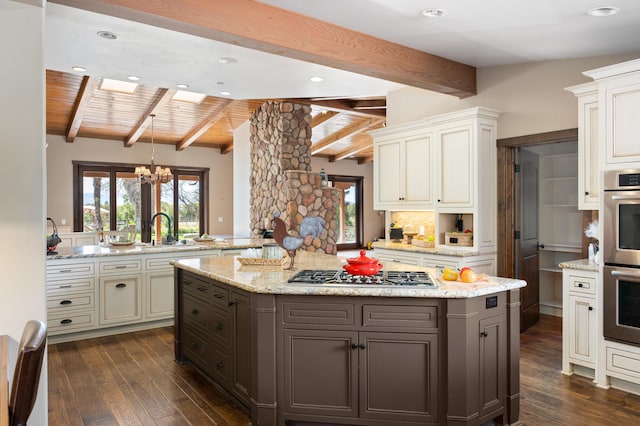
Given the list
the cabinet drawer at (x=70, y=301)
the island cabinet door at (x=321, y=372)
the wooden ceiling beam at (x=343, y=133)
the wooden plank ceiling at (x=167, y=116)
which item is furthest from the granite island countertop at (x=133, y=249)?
the wooden ceiling beam at (x=343, y=133)

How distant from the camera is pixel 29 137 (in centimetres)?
229

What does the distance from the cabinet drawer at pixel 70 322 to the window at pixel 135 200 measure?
16.0 feet

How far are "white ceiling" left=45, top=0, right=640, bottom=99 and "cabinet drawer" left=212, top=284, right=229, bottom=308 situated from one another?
206 cm

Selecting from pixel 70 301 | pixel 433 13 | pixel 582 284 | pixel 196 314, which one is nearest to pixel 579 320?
pixel 582 284

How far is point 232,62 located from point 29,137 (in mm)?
2441

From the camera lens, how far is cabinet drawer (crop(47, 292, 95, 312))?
173 inches

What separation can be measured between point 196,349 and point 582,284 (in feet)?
10.5

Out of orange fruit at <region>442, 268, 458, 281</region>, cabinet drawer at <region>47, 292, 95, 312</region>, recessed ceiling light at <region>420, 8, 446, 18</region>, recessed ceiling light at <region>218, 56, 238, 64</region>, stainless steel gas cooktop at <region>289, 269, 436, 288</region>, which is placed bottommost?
cabinet drawer at <region>47, 292, 95, 312</region>

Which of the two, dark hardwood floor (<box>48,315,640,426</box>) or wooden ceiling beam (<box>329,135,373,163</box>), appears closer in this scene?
dark hardwood floor (<box>48,315,640,426</box>)

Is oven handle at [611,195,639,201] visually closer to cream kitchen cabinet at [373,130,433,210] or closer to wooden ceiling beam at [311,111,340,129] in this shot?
cream kitchen cabinet at [373,130,433,210]

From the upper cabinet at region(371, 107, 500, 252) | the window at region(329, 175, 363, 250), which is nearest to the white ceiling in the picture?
the upper cabinet at region(371, 107, 500, 252)

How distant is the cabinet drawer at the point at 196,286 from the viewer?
335 cm

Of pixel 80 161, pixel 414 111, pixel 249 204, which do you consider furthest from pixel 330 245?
pixel 80 161

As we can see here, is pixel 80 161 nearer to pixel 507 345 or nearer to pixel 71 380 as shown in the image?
pixel 71 380
